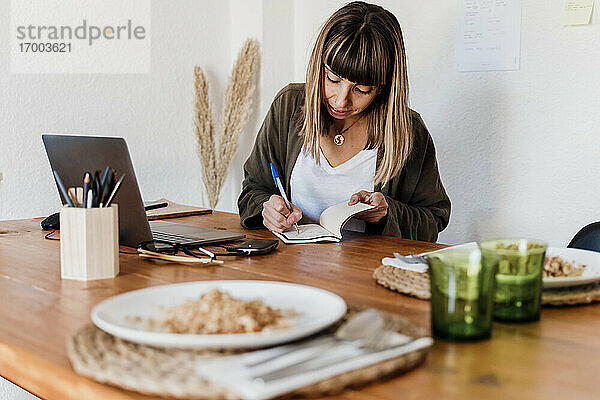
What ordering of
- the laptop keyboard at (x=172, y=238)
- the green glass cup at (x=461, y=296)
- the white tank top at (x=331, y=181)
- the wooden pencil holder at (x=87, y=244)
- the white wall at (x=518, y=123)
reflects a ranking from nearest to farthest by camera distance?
the green glass cup at (x=461, y=296) → the wooden pencil holder at (x=87, y=244) → the laptop keyboard at (x=172, y=238) → the white tank top at (x=331, y=181) → the white wall at (x=518, y=123)

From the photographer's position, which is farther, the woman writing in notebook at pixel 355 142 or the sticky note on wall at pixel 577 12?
the sticky note on wall at pixel 577 12

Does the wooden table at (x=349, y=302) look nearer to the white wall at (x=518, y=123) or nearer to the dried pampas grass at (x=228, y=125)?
the white wall at (x=518, y=123)

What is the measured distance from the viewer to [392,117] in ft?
6.83

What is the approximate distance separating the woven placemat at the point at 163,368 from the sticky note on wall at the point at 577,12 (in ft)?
5.60

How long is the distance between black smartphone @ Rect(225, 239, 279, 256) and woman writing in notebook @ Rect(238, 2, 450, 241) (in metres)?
0.25

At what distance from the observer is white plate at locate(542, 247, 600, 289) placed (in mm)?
1089

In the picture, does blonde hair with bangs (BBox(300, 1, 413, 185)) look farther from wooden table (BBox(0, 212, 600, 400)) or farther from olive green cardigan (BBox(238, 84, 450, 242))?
wooden table (BBox(0, 212, 600, 400))

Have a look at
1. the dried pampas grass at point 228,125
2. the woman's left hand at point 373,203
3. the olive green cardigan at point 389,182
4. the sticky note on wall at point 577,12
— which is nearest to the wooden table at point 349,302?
the woman's left hand at point 373,203

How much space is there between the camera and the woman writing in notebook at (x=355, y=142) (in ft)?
6.34

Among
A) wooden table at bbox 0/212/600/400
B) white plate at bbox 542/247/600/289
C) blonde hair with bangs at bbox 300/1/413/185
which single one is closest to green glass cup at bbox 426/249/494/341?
wooden table at bbox 0/212/600/400

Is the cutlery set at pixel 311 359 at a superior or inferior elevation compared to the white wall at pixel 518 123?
inferior

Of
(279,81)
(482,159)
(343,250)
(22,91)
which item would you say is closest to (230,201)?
(279,81)

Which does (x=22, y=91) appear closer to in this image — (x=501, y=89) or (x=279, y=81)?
(x=279, y=81)

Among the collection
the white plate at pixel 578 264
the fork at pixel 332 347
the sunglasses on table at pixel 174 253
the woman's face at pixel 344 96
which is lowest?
the sunglasses on table at pixel 174 253
